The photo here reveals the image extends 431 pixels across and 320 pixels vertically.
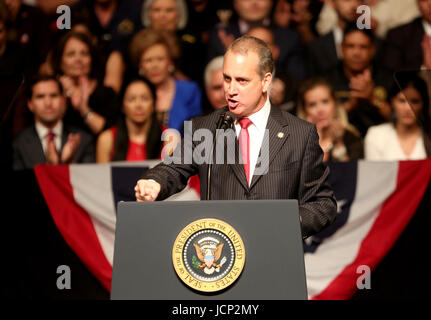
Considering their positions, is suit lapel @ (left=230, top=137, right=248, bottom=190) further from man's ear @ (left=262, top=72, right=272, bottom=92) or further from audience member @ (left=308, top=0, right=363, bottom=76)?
audience member @ (left=308, top=0, right=363, bottom=76)

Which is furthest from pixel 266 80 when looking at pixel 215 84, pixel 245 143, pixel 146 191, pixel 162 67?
pixel 162 67

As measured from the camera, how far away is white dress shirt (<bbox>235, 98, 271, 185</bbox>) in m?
2.45

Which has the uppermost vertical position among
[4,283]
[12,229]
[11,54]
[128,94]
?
[11,54]

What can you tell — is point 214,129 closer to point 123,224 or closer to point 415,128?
point 123,224

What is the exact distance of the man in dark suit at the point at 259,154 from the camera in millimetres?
2338

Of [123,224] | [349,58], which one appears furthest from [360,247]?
[123,224]

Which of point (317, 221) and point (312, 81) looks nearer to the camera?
point (317, 221)

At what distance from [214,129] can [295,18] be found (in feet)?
8.58

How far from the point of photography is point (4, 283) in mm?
3965

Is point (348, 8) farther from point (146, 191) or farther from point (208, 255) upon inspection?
point (208, 255)

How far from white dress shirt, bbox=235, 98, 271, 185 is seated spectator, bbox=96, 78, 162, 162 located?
1.96 meters

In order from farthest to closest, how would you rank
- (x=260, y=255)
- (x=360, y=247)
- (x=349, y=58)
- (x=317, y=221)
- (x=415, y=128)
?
1. (x=349, y=58)
2. (x=415, y=128)
3. (x=360, y=247)
4. (x=317, y=221)
5. (x=260, y=255)

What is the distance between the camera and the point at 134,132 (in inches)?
176

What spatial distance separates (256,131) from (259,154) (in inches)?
3.5
